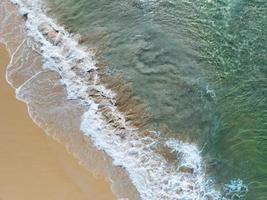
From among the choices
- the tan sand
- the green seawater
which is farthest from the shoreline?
the green seawater

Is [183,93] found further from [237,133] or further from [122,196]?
[122,196]

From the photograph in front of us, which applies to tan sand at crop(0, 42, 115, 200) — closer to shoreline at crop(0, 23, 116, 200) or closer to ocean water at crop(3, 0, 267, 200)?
shoreline at crop(0, 23, 116, 200)

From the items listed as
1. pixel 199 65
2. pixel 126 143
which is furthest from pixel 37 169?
pixel 199 65

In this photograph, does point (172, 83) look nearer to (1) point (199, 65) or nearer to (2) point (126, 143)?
(1) point (199, 65)

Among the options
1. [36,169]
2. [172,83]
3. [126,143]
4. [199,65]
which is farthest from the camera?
[199,65]

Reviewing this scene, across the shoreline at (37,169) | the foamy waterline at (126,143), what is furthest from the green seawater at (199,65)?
the shoreline at (37,169)

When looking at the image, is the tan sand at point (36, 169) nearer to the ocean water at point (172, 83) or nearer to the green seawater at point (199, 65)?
the ocean water at point (172, 83)
